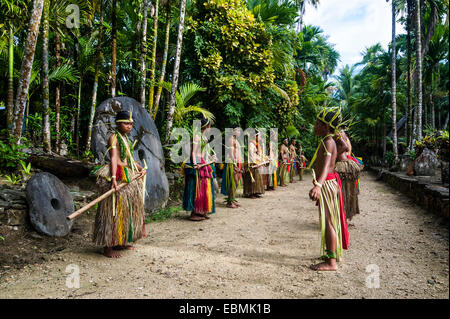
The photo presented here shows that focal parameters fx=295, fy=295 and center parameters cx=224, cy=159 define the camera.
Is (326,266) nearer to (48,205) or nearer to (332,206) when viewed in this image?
(332,206)

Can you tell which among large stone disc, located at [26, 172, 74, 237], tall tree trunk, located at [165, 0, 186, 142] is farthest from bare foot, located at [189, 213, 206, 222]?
tall tree trunk, located at [165, 0, 186, 142]

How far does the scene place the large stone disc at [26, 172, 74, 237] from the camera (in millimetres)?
3525

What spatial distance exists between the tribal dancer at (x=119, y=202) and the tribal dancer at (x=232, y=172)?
3.18m

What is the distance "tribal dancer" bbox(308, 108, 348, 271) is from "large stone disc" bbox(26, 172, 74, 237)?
3.04m

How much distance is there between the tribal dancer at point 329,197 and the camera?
2787mm

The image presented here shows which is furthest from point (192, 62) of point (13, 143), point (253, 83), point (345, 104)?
point (345, 104)

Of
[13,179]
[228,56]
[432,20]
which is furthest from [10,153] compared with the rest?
[432,20]

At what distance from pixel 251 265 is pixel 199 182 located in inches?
91.1

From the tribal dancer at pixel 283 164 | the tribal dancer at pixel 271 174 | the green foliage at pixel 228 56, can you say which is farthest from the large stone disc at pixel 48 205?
the tribal dancer at pixel 283 164

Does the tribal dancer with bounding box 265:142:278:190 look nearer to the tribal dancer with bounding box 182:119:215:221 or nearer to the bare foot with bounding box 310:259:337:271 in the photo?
the tribal dancer with bounding box 182:119:215:221

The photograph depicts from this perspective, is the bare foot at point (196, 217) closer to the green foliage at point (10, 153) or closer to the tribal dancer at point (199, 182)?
the tribal dancer at point (199, 182)

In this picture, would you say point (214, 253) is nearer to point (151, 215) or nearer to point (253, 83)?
point (151, 215)

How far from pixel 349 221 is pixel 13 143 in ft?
16.6
